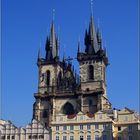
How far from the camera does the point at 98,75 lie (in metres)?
75.9

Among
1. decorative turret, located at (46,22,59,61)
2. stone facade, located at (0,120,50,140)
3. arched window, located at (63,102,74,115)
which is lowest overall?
stone facade, located at (0,120,50,140)

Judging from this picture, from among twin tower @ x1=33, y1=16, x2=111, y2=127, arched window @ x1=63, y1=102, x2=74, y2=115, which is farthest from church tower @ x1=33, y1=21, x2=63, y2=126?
arched window @ x1=63, y1=102, x2=74, y2=115

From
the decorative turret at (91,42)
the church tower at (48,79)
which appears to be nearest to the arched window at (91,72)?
the decorative turret at (91,42)

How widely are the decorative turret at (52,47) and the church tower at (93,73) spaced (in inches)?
231

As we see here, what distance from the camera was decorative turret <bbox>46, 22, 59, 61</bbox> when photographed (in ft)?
269

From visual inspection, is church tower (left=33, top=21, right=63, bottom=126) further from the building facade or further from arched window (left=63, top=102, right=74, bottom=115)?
arched window (left=63, top=102, right=74, bottom=115)

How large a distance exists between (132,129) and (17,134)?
20.0m

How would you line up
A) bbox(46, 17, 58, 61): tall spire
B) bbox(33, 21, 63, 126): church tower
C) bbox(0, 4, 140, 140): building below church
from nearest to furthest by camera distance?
bbox(0, 4, 140, 140): building below church, bbox(33, 21, 63, 126): church tower, bbox(46, 17, 58, 61): tall spire

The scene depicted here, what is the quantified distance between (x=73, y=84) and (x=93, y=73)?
4.90 metres

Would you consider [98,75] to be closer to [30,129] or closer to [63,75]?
[63,75]

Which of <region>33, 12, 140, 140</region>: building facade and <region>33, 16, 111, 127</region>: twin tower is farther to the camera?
<region>33, 16, 111, 127</region>: twin tower

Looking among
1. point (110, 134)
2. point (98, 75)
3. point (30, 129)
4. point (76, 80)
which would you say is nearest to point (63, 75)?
point (76, 80)

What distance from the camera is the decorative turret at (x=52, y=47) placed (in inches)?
3225

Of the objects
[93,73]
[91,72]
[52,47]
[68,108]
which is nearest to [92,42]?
[91,72]
